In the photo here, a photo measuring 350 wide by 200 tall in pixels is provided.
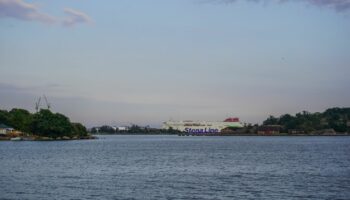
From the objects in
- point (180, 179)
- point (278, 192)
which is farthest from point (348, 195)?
point (180, 179)

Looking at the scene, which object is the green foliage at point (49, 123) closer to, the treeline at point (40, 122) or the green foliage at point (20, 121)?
the treeline at point (40, 122)

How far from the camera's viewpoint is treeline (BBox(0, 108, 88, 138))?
17550 cm

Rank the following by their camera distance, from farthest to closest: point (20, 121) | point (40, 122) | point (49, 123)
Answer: point (20, 121) → point (49, 123) → point (40, 122)

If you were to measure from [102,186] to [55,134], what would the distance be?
146630 mm

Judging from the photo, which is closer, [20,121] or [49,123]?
[49,123]

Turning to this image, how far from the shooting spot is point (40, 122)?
6875 inches

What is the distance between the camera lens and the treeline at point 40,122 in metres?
176

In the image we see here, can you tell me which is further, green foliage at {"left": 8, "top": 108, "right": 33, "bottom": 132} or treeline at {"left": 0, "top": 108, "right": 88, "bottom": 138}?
green foliage at {"left": 8, "top": 108, "right": 33, "bottom": 132}

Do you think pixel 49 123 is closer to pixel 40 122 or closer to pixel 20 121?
pixel 40 122

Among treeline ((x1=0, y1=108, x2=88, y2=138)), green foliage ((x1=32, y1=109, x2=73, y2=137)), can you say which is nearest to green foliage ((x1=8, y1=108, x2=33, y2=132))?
treeline ((x1=0, y1=108, x2=88, y2=138))

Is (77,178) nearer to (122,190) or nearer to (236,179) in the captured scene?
(122,190)

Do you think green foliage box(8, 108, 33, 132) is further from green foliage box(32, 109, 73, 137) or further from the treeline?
green foliage box(32, 109, 73, 137)

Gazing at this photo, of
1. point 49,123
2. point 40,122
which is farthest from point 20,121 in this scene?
point 49,123

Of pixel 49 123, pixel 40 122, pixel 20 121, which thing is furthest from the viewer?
pixel 20 121
